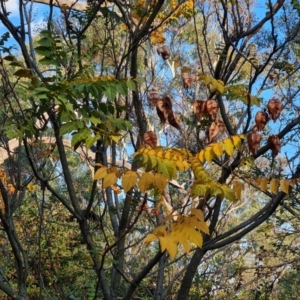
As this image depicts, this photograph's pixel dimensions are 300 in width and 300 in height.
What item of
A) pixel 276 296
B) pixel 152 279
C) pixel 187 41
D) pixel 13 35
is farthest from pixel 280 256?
pixel 13 35

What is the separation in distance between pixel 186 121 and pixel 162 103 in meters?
0.41

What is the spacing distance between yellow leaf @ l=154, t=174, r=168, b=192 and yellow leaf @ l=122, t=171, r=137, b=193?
0.07 meters

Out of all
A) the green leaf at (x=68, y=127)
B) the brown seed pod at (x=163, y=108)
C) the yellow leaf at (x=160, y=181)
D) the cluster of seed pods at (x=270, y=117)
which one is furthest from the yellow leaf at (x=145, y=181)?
the cluster of seed pods at (x=270, y=117)

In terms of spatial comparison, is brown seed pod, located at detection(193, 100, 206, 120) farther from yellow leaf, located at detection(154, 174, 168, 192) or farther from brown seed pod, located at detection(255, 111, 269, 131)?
yellow leaf, located at detection(154, 174, 168, 192)

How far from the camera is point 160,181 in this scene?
137cm

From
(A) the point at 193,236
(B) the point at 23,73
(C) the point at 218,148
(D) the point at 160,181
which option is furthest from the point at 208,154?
(B) the point at 23,73

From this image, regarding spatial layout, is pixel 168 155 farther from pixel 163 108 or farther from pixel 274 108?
pixel 274 108

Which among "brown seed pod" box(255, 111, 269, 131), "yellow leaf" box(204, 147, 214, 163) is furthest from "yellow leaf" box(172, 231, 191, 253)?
"brown seed pod" box(255, 111, 269, 131)

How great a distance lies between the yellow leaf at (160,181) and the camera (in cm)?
137

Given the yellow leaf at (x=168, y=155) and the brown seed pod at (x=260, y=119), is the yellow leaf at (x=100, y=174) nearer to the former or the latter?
the yellow leaf at (x=168, y=155)

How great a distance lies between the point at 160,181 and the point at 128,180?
0.09 meters

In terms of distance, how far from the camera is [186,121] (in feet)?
6.87

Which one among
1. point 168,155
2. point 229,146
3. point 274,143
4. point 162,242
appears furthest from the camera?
point 274,143

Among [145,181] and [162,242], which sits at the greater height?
[145,181]
